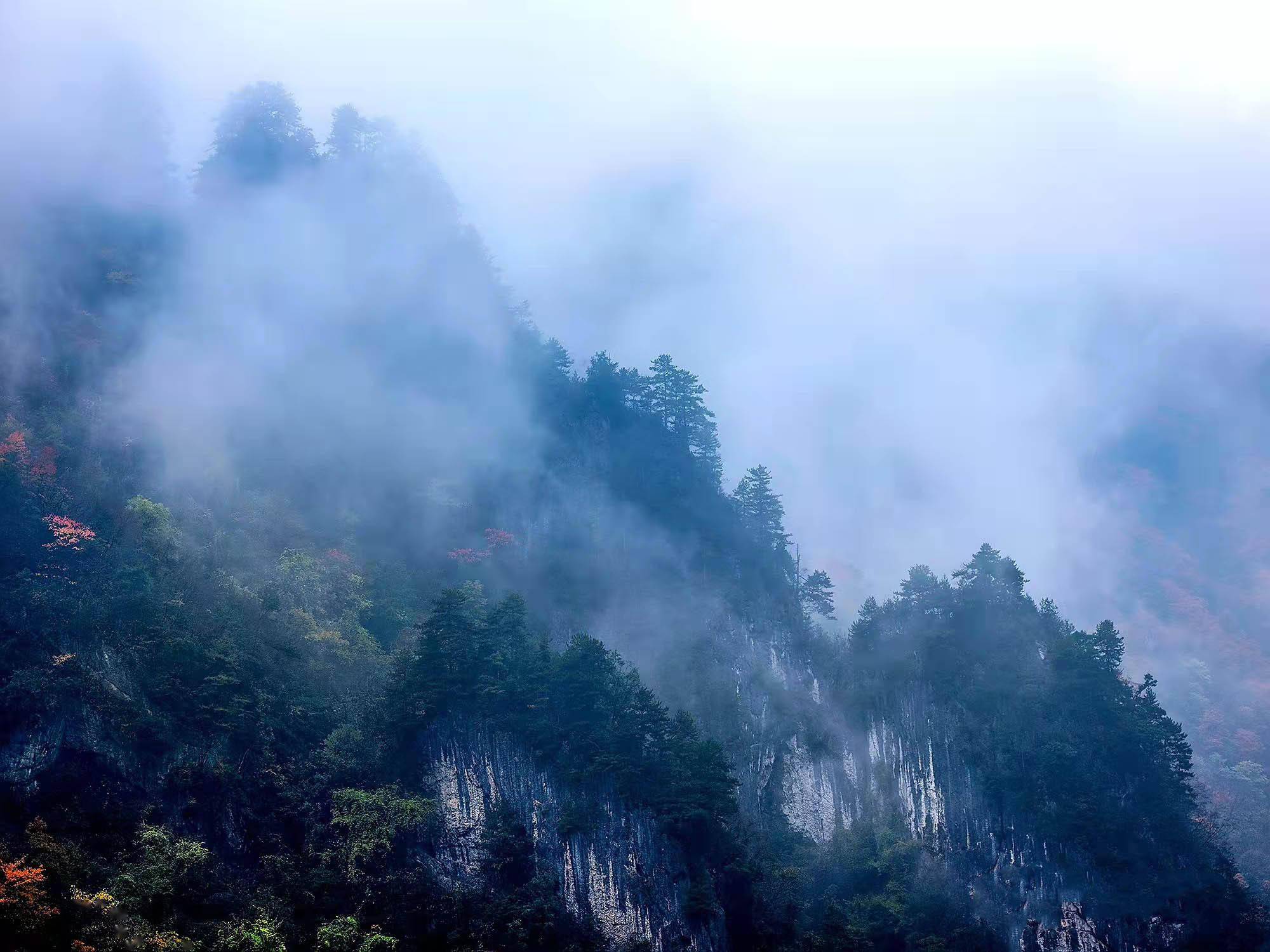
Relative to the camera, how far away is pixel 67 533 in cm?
4344

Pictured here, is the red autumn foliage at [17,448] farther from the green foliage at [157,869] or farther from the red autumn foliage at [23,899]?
the red autumn foliage at [23,899]

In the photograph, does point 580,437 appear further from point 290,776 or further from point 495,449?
point 290,776

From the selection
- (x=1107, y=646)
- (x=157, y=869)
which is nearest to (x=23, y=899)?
(x=157, y=869)

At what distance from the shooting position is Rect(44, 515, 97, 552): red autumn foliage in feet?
141

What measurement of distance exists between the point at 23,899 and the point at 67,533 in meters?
20.2

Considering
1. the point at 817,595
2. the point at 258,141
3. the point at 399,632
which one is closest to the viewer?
the point at 399,632

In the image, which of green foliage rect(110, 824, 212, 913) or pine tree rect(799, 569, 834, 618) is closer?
green foliage rect(110, 824, 212, 913)

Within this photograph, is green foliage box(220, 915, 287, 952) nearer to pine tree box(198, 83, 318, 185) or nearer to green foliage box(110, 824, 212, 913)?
green foliage box(110, 824, 212, 913)

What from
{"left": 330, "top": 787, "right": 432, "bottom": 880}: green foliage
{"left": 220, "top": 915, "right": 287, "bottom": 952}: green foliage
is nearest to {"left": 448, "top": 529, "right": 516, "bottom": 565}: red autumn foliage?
{"left": 330, "top": 787, "right": 432, "bottom": 880}: green foliage

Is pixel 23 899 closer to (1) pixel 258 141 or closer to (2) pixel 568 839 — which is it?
(2) pixel 568 839

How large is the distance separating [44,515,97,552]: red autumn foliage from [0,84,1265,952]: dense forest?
16cm

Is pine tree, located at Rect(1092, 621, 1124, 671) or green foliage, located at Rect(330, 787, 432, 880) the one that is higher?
pine tree, located at Rect(1092, 621, 1124, 671)

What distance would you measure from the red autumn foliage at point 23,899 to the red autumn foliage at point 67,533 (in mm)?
17768

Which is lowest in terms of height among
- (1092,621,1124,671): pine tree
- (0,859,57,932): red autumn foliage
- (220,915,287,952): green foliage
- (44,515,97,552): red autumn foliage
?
(220,915,287,952): green foliage
